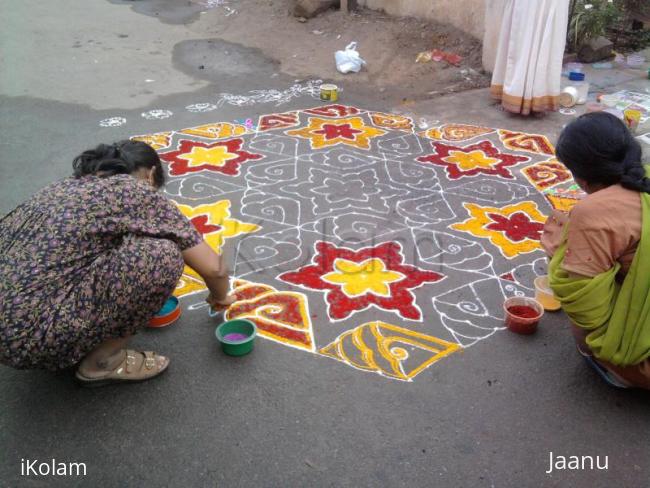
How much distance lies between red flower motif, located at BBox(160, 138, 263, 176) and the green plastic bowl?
1.91 m

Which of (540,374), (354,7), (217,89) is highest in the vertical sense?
(354,7)

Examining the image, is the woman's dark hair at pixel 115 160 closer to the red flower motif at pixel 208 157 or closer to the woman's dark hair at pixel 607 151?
the woman's dark hair at pixel 607 151

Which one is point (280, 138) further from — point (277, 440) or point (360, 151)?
point (277, 440)

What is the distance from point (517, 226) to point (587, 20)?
180 inches

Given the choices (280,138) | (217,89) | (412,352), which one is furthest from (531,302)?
(217,89)

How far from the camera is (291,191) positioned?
161 inches

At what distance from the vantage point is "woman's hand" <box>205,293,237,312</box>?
2.70m

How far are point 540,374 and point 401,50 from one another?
220 inches

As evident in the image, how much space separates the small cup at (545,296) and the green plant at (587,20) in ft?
16.3

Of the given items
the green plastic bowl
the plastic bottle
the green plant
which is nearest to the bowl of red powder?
Answer: the green plastic bowl

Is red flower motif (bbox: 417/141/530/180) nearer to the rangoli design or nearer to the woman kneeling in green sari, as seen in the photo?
the rangoli design

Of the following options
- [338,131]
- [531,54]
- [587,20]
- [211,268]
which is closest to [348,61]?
[338,131]

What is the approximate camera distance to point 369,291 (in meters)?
3.05


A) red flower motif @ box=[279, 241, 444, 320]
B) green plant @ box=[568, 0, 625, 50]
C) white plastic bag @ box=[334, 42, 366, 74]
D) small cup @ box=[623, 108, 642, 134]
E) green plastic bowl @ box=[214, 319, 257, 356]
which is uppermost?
green plant @ box=[568, 0, 625, 50]
